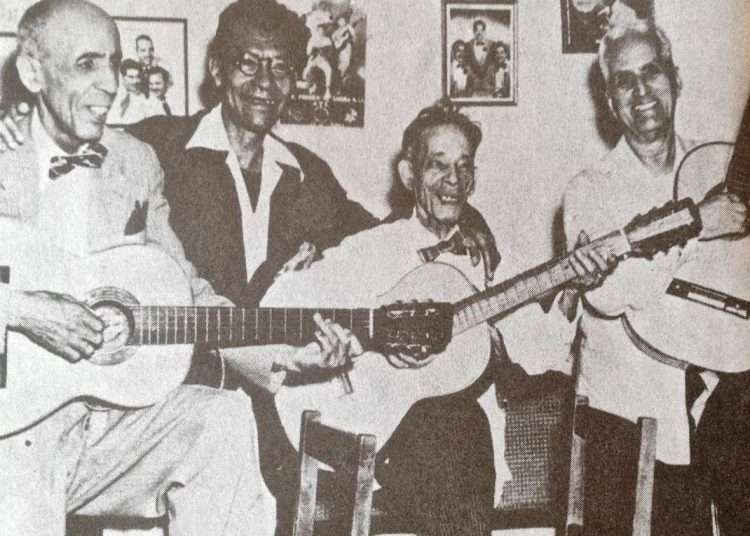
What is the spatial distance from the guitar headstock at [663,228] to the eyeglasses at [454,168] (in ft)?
1.45

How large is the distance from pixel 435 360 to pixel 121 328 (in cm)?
75

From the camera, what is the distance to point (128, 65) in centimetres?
238

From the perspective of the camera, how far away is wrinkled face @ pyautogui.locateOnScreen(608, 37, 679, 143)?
2.69m

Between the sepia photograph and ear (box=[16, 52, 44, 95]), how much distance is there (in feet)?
0.06

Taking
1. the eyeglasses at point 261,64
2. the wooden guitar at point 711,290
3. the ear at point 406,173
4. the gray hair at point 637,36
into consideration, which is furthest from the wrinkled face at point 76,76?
the wooden guitar at point 711,290

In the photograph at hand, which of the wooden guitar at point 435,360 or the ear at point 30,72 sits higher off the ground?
the ear at point 30,72

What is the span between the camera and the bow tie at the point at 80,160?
2330mm

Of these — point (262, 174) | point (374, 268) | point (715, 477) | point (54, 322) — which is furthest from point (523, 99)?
point (54, 322)

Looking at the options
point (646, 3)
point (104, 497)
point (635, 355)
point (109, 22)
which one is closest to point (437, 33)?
point (646, 3)

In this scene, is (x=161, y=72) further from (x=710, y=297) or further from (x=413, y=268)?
(x=710, y=297)

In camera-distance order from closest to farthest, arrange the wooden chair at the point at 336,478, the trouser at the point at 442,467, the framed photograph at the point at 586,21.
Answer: the wooden chair at the point at 336,478 < the trouser at the point at 442,467 < the framed photograph at the point at 586,21

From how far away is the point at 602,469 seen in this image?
2.60 metres

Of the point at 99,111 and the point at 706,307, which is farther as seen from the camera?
the point at 706,307

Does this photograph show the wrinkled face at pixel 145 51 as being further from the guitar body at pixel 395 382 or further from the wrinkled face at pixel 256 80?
the guitar body at pixel 395 382
